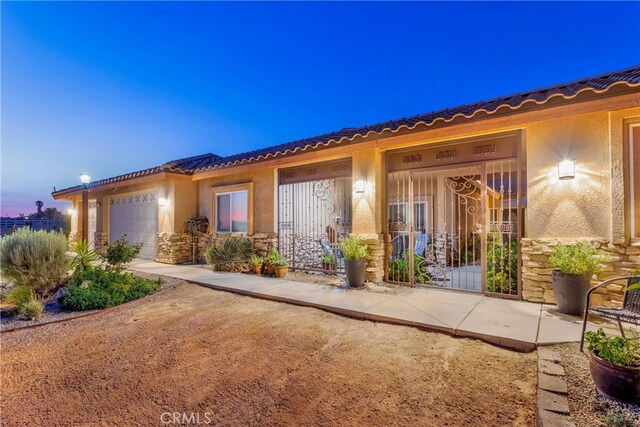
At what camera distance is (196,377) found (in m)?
2.78

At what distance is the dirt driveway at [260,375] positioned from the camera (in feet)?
7.29

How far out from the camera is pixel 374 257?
643 centimetres

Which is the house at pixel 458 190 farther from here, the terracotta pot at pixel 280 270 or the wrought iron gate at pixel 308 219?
the terracotta pot at pixel 280 270

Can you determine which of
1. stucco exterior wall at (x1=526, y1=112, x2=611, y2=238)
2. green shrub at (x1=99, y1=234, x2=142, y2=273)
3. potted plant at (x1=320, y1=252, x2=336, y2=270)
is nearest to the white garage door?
green shrub at (x1=99, y1=234, x2=142, y2=273)

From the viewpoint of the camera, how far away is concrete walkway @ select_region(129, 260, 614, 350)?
11.3 ft

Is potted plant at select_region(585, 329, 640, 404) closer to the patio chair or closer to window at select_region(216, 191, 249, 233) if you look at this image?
the patio chair

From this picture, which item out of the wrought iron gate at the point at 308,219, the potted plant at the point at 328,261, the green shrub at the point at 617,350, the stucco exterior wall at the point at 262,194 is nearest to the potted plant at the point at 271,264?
the wrought iron gate at the point at 308,219

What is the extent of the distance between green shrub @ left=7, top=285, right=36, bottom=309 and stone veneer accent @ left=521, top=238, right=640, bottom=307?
27.3 feet

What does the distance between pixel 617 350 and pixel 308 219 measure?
22.3ft

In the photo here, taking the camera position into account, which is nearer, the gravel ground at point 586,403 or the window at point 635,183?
the gravel ground at point 586,403

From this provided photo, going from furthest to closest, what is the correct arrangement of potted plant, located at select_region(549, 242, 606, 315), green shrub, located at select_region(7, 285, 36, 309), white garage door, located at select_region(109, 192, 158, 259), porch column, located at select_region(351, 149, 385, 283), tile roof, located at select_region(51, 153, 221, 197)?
white garage door, located at select_region(109, 192, 158, 259) → tile roof, located at select_region(51, 153, 221, 197) → porch column, located at select_region(351, 149, 385, 283) → green shrub, located at select_region(7, 285, 36, 309) → potted plant, located at select_region(549, 242, 606, 315)

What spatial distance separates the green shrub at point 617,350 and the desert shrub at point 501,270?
291 centimetres

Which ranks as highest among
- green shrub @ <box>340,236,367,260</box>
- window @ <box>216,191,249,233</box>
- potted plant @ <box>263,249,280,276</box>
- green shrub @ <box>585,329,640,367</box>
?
window @ <box>216,191,249,233</box>

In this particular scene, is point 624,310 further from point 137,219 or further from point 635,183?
point 137,219
